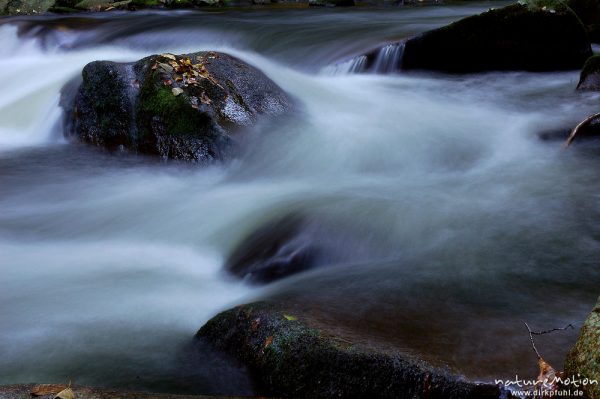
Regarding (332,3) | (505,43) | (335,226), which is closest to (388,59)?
(505,43)

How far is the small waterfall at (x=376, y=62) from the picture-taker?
31.1 feet

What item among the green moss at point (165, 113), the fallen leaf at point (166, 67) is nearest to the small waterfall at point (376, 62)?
the fallen leaf at point (166, 67)

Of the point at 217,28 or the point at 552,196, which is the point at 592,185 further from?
the point at 217,28

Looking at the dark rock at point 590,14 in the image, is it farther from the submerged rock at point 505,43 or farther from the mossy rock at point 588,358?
the mossy rock at point 588,358

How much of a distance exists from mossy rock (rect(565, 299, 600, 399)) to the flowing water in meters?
0.33

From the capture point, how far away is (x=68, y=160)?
288 inches

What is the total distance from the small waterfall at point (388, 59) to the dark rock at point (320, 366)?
692 cm

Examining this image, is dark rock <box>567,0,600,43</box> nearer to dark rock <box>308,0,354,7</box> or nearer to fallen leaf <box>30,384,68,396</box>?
dark rock <box>308,0,354,7</box>

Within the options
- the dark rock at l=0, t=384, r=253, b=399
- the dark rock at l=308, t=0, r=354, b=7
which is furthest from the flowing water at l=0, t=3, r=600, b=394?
the dark rock at l=308, t=0, r=354, b=7

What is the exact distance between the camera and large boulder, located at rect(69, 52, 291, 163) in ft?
21.9

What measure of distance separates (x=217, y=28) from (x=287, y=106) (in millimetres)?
6047

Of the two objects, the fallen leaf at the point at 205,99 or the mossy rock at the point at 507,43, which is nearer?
the fallen leaf at the point at 205,99

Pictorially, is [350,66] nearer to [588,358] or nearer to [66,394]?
[66,394]

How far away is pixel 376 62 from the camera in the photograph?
9586 mm
